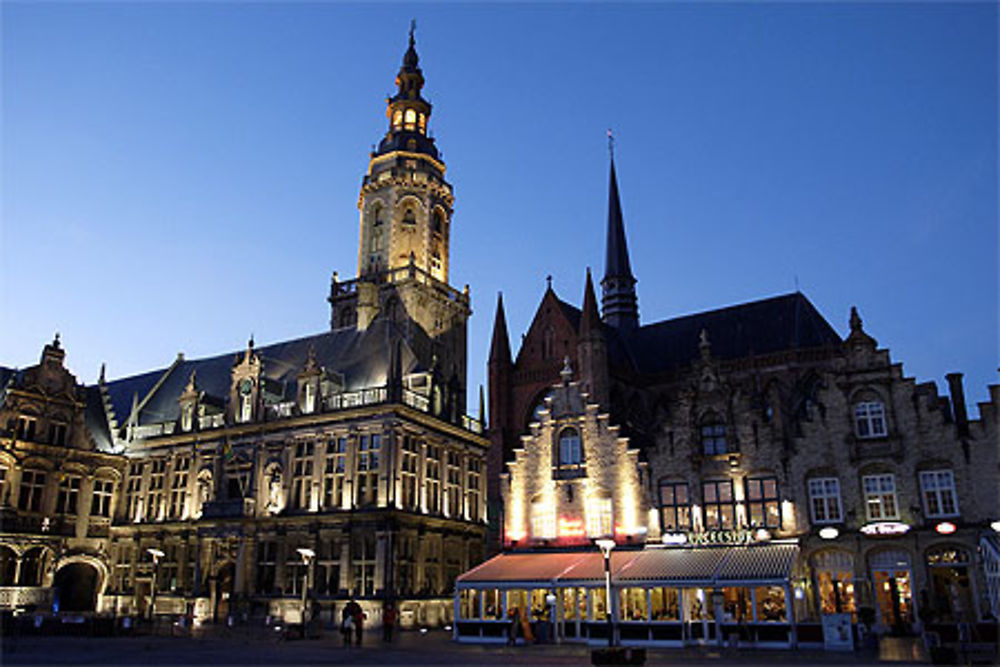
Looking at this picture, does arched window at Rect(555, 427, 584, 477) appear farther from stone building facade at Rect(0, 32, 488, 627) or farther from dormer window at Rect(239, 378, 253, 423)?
dormer window at Rect(239, 378, 253, 423)

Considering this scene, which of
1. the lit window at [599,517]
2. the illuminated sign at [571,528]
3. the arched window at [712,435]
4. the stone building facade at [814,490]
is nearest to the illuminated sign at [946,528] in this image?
the stone building facade at [814,490]

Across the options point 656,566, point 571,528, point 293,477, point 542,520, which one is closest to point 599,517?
point 571,528

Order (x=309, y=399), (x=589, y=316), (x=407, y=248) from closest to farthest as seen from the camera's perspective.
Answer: (x=589, y=316)
(x=309, y=399)
(x=407, y=248)

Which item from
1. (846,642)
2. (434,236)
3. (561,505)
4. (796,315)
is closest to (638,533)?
(561,505)

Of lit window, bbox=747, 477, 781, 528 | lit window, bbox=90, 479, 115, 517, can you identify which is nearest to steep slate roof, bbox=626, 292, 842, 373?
lit window, bbox=747, 477, 781, 528

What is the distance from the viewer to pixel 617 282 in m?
69.2

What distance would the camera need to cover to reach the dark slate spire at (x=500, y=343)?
52281 mm

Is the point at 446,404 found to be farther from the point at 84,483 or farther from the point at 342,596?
the point at 84,483

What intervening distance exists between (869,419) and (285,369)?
37.5 meters

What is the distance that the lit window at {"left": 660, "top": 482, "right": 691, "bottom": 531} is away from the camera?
105ft

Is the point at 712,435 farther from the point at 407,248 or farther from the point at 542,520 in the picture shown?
the point at 407,248

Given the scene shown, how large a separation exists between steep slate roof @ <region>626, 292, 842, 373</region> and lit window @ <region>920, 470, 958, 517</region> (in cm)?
1872

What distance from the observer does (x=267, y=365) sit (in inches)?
2160

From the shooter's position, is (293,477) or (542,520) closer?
(542,520)
